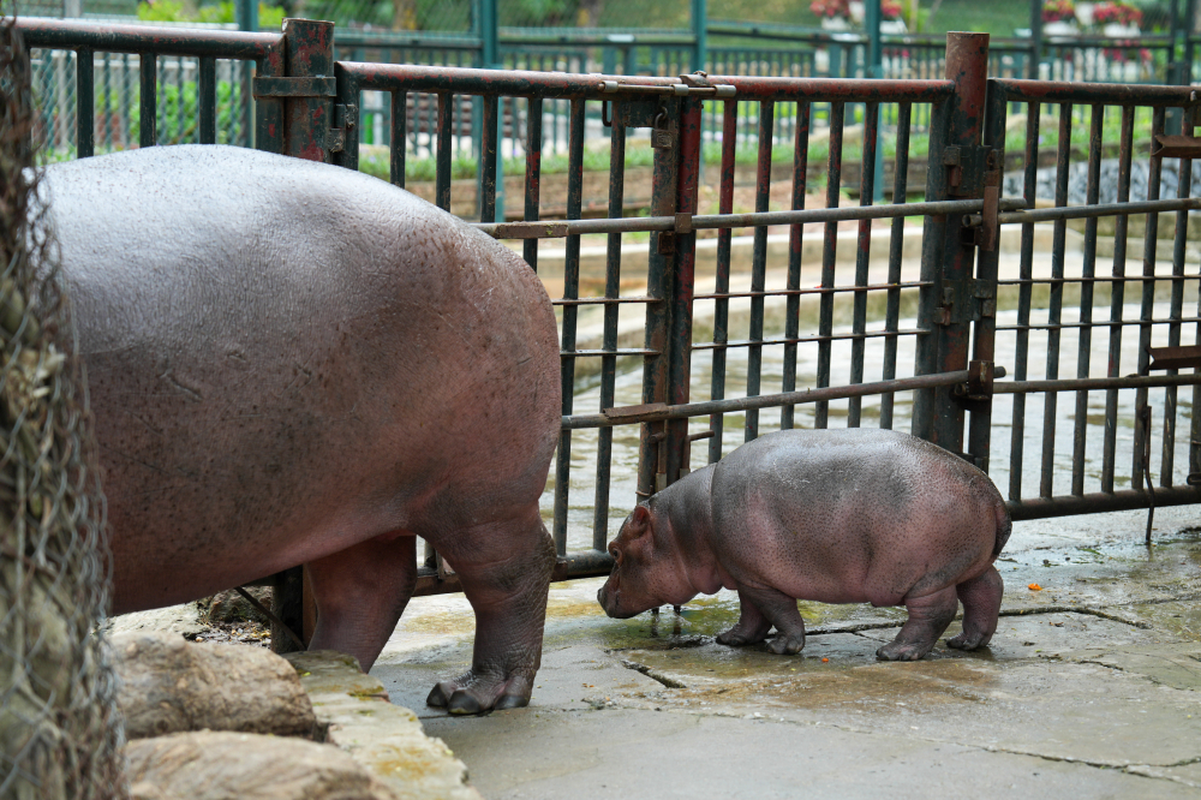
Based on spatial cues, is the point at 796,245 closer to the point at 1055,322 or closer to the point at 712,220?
the point at 712,220

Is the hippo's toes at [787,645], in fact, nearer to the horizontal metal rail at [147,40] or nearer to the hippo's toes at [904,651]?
the hippo's toes at [904,651]

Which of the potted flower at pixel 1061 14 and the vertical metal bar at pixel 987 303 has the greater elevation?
the potted flower at pixel 1061 14

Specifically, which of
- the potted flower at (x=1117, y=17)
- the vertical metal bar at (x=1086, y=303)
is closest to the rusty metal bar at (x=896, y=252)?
the vertical metal bar at (x=1086, y=303)

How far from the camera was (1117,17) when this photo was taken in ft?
95.3

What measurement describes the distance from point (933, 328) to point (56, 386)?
3.89 metres

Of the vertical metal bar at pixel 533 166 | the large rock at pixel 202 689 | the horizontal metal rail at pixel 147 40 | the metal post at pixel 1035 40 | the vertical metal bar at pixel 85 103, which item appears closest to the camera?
the large rock at pixel 202 689

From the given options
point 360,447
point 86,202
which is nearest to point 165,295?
point 86,202

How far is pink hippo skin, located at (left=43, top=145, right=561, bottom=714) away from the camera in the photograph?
2.60m

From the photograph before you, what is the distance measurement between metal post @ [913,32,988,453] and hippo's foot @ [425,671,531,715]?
7.26 feet

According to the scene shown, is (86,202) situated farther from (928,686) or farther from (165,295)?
(928,686)

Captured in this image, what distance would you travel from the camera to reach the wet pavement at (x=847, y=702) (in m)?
2.89

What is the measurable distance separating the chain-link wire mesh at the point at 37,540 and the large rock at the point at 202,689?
1.81 ft

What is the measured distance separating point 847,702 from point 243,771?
6.26 feet

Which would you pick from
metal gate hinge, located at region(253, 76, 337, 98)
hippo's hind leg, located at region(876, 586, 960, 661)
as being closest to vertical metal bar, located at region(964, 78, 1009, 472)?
hippo's hind leg, located at region(876, 586, 960, 661)
